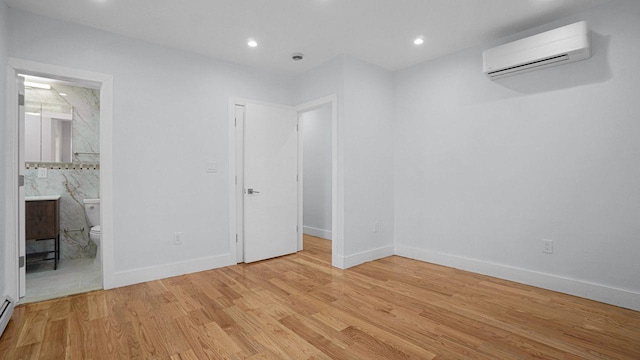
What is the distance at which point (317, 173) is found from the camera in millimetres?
5367

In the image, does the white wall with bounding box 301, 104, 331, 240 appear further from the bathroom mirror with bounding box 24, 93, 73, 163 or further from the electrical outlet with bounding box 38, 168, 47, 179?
the electrical outlet with bounding box 38, 168, 47, 179

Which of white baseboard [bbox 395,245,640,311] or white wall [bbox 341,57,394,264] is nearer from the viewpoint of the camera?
white baseboard [bbox 395,245,640,311]

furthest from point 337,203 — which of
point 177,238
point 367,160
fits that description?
point 177,238

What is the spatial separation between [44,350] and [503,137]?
4118 mm

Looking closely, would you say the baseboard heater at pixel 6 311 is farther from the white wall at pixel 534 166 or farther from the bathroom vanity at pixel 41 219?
the white wall at pixel 534 166

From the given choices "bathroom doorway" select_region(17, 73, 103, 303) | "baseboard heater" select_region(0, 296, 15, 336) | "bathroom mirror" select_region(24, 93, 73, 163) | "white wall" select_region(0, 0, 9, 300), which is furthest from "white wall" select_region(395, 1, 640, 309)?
"bathroom mirror" select_region(24, 93, 73, 163)

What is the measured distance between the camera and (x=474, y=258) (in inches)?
130

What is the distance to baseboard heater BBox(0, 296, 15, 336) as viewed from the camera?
202cm

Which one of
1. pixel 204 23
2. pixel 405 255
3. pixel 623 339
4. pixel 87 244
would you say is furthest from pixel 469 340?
pixel 87 244

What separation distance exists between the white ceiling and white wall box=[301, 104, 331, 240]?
1910 millimetres

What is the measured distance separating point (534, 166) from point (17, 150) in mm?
4677

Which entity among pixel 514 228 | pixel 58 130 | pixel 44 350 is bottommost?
pixel 44 350

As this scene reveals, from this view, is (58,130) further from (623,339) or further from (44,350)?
(623,339)

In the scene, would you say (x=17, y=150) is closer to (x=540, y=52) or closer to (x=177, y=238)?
(x=177, y=238)
